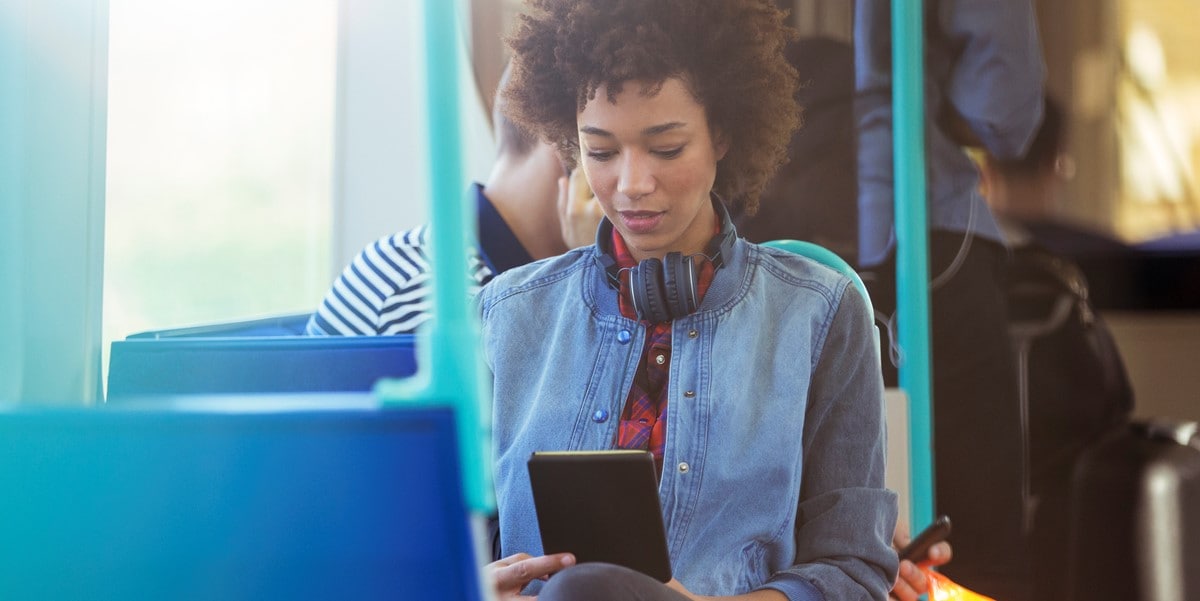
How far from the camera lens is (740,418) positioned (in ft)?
2.54

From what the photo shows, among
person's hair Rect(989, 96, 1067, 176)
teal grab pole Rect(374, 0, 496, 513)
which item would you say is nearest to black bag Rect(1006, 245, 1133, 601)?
person's hair Rect(989, 96, 1067, 176)

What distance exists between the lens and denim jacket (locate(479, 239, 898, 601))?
2.50 feet

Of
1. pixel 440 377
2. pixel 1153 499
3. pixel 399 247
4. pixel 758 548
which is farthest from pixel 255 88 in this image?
pixel 1153 499

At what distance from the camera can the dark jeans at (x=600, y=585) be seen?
0.64 m

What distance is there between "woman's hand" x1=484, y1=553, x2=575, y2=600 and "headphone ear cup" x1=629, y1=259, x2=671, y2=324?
0.57 ft

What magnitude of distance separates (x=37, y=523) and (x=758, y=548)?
17.7 inches

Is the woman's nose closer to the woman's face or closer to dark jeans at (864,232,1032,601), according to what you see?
the woman's face

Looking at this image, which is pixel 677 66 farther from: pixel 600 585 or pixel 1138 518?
pixel 1138 518

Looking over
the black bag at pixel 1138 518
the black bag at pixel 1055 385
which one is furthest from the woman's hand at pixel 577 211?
the black bag at pixel 1138 518

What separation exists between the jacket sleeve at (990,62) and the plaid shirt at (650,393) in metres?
0.45

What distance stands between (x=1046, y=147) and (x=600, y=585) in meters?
1.21

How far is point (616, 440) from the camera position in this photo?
772 mm

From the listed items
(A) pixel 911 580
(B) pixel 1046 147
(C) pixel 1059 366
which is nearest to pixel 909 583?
(A) pixel 911 580

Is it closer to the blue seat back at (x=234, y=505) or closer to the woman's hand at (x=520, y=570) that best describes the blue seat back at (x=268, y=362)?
the woman's hand at (x=520, y=570)
